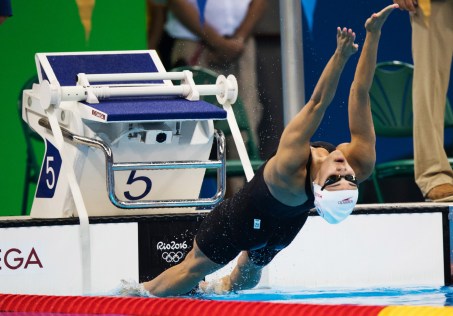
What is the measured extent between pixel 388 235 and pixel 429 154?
620mm

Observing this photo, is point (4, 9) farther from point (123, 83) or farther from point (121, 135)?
point (121, 135)

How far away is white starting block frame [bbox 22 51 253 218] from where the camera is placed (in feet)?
20.5

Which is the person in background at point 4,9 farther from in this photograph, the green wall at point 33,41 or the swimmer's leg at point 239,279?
the swimmer's leg at point 239,279

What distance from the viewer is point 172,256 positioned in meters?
6.38

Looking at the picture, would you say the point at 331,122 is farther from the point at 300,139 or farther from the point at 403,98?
the point at 300,139

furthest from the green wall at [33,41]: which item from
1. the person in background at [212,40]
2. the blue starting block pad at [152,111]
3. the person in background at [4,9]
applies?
the blue starting block pad at [152,111]

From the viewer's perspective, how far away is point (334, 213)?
5.36 meters

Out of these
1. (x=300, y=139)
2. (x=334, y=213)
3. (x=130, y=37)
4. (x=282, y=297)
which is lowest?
(x=282, y=297)

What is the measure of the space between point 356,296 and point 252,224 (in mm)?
805

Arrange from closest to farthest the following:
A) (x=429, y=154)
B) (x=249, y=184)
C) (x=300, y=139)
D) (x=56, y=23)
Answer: (x=300, y=139) → (x=249, y=184) → (x=429, y=154) → (x=56, y=23)

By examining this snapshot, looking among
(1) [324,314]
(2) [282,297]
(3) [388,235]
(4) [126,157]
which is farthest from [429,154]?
(1) [324,314]

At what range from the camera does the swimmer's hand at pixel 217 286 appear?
6.31m

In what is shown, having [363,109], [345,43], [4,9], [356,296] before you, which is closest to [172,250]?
[356,296]

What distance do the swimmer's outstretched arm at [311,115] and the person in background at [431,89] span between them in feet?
5.28
